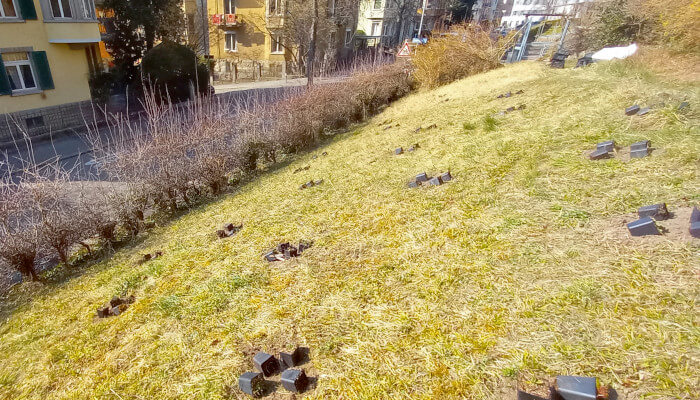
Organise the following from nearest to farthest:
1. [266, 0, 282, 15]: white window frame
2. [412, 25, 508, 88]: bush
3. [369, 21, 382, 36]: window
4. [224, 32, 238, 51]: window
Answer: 1. [412, 25, 508, 88]: bush
2. [266, 0, 282, 15]: white window frame
3. [224, 32, 238, 51]: window
4. [369, 21, 382, 36]: window

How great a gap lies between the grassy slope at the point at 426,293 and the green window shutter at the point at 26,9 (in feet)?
38.6

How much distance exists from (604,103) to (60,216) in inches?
341

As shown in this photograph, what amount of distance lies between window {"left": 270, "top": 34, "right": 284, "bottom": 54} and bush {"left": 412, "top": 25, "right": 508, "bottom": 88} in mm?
16892

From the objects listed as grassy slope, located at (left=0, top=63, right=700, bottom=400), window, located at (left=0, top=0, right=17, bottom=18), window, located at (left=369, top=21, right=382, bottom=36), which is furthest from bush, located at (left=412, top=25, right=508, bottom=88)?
window, located at (left=369, top=21, right=382, bottom=36)

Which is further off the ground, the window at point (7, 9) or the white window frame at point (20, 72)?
the window at point (7, 9)

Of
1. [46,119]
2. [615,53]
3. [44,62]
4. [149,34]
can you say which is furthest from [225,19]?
[615,53]

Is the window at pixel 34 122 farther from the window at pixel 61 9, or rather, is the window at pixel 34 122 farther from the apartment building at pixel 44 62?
the window at pixel 61 9

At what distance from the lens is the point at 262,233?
15.3 feet

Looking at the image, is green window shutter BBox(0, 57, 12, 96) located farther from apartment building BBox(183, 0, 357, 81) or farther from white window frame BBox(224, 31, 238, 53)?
white window frame BBox(224, 31, 238, 53)

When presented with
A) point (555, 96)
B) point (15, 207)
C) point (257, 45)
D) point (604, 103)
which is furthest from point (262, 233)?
point (257, 45)

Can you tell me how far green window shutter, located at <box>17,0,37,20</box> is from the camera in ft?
38.7

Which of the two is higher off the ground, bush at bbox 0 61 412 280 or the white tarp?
the white tarp

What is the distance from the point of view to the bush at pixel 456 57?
44.0 ft

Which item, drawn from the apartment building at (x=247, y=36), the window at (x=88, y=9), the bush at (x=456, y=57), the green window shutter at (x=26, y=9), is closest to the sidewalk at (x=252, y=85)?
the apartment building at (x=247, y=36)
